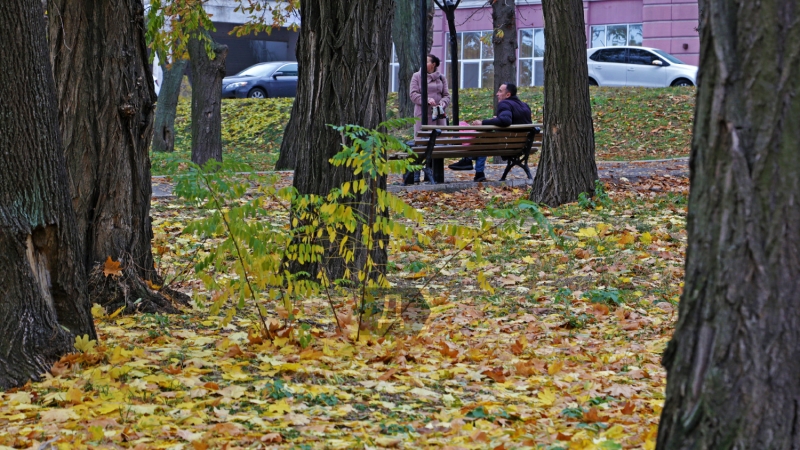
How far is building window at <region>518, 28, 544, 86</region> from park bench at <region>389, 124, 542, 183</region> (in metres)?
22.2

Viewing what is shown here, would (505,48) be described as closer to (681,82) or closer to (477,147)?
(477,147)

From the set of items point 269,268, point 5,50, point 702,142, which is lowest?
point 269,268

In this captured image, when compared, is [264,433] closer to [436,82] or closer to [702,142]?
[702,142]

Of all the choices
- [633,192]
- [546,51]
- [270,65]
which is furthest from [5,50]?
[270,65]

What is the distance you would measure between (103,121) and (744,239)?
426 centimetres

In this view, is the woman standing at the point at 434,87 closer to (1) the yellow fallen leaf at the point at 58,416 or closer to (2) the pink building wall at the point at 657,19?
(1) the yellow fallen leaf at the point at 58,416

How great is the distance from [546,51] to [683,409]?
8.94m

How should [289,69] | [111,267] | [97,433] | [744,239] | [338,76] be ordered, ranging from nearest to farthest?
[744,239]
[97,433]
[111,267]
[338,76]
[289,69]

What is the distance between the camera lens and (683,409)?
8.77 ft

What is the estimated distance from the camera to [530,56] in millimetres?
35562

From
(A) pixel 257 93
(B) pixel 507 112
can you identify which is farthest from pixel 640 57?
(B) pixel 507 112

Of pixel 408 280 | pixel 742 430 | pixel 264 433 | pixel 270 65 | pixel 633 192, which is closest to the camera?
pixel 742 430

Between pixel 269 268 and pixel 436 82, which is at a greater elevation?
pixel 436 82

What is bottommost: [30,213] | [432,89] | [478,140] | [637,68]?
[478,140]
